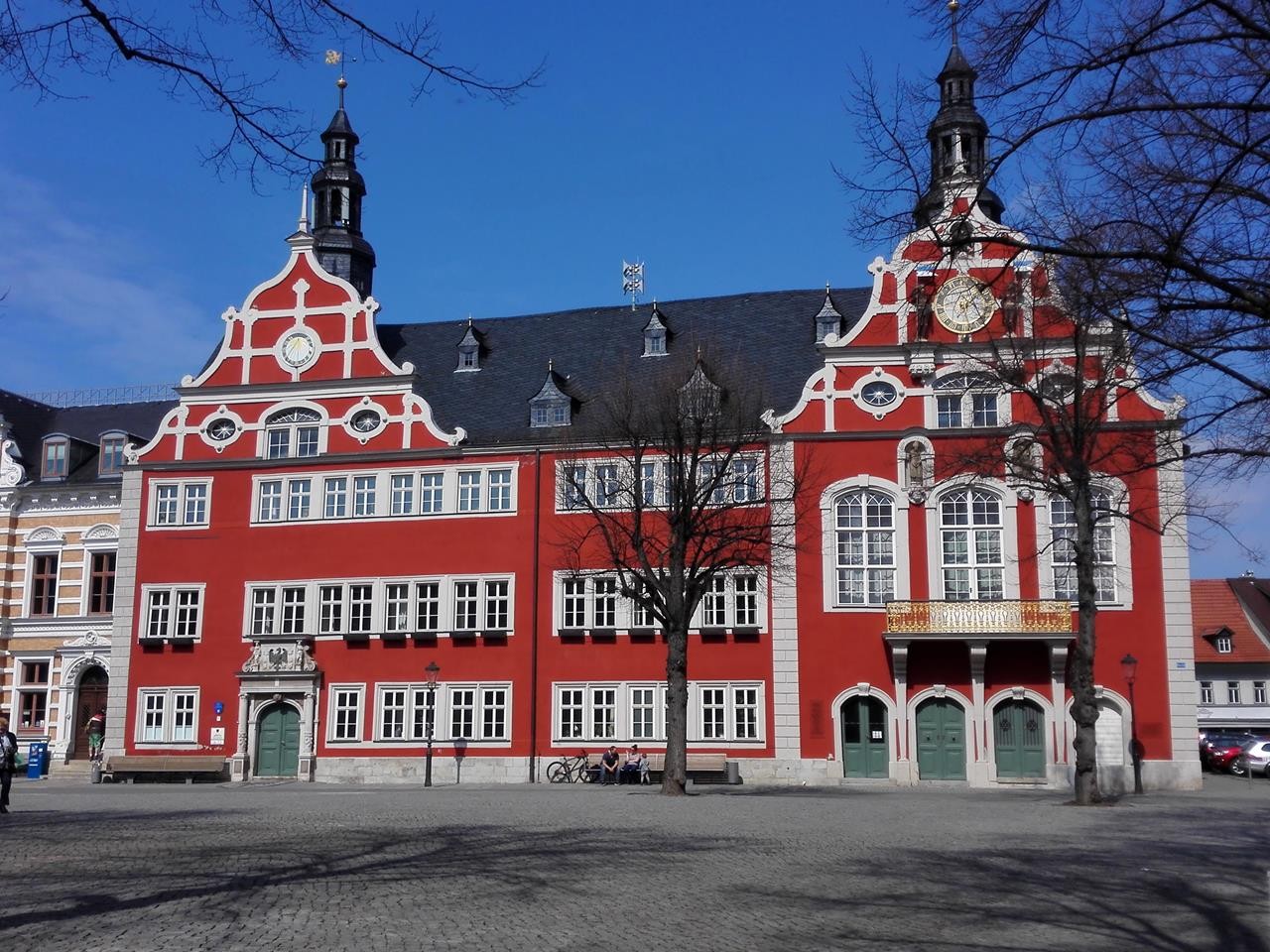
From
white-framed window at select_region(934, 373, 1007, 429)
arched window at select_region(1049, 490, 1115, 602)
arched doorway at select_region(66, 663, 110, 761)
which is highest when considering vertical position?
white-framed window at select_region(934, 373, 1007, 429)

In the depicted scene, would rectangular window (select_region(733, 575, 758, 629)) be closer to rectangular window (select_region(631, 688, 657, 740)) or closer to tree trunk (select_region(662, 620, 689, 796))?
rectangular window (select_region(631, 688, 657, 740))

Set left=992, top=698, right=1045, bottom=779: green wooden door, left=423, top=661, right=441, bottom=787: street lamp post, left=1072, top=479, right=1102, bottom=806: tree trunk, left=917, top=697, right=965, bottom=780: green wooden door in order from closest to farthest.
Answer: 1. left=1072, top=479, right=1102, bottom=806: tree trunk
2. left=992, top=698, right=1045, bottom=779: green wooden door
3. left=917, top=697, right=965, bottom=780: green wooden door
4. left=423, top=661, right=441, bottom=787: street lamp post

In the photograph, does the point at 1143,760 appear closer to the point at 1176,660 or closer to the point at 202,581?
the point at 1176,660

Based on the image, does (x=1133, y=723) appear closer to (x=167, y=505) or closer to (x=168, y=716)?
(x=168, y=716)

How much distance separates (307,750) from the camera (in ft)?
134

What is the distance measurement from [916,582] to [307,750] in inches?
721

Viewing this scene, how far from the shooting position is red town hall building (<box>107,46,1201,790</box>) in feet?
121

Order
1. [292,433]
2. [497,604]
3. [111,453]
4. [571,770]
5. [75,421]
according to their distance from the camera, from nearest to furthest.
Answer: [571,770] → [497,604] → [292,433] → [111,453] → [75,421]

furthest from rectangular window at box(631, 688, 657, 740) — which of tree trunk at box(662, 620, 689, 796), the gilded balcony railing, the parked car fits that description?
the parked car

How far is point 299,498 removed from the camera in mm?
42781

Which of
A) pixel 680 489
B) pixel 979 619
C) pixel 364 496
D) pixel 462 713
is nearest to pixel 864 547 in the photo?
pixel 979 619

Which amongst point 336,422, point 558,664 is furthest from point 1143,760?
point 336,422

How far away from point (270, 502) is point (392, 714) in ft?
25.3

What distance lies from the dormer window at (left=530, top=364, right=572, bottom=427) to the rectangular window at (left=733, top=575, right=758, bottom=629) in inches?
294
